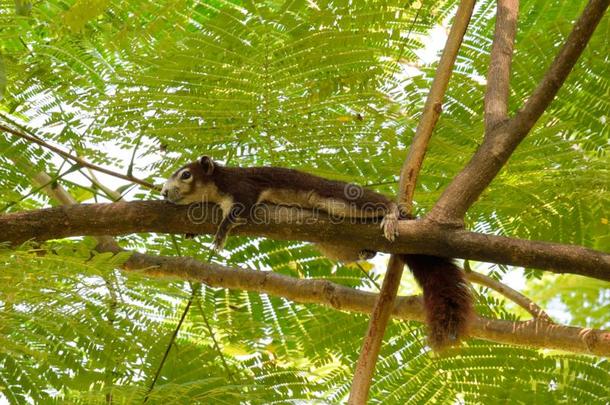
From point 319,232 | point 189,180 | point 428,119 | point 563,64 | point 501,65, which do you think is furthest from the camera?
point 189,180

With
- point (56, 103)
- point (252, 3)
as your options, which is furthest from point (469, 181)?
point (56, 103)

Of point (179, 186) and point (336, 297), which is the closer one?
point (336, 297)

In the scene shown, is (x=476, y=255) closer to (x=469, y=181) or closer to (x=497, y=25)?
(x=469, y=181)

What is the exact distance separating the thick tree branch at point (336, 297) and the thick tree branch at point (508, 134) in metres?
1.08

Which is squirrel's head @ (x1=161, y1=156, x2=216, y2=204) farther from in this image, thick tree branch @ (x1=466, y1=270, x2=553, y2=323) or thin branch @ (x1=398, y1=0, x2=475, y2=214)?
thick tree branch @ (x1=466, y1=270, x2=553, y2=323)

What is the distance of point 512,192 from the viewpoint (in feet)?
19.1

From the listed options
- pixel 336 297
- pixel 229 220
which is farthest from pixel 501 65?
pixel 229 220

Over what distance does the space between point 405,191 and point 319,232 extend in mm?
788

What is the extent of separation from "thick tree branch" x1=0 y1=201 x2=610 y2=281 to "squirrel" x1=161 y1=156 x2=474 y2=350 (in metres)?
0.16

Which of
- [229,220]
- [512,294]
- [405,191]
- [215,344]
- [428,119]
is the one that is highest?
[428,119]

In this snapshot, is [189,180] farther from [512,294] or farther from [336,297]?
[512,294]

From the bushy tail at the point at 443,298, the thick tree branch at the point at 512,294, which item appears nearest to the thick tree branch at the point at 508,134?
the bushy tail at the point at 443,298

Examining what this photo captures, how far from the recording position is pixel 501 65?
209 inches

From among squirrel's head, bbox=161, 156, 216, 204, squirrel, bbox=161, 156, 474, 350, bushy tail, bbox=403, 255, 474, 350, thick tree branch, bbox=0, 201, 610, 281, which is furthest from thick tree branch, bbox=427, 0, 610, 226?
squirrel's head, bbox=161, 156, 216, 204
